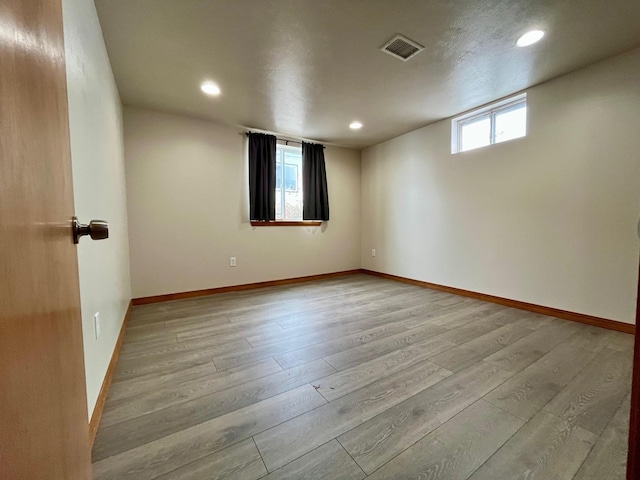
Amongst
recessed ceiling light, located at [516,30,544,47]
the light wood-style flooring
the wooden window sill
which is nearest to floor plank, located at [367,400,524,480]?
the light wood-style flooring

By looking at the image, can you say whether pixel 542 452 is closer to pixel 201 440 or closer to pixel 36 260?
pixel 201 440

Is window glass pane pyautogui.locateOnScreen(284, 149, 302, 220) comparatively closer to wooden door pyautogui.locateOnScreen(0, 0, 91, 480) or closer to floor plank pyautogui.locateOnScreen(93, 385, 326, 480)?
floor plank pyautogui.locateOnScreen(93, 385, 326, 480)

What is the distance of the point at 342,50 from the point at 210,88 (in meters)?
Answer: 1.39

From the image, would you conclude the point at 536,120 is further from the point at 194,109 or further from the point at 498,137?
the point at 194,109

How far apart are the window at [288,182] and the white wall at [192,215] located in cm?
29

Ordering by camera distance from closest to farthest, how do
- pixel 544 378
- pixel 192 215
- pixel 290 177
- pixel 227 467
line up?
1. pixel 227 467
2. pixel 544 378
3. pixel 192 215
4. pixel 290 177

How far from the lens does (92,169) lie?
143 cm

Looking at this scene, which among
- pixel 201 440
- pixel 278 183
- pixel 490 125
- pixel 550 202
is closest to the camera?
pixel 201 440

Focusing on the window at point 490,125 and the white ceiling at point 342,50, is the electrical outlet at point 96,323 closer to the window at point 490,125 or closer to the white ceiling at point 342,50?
the white ceiling at point 342,50

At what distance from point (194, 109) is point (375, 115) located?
2199 millimetres

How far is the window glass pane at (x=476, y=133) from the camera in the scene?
10.4 ft

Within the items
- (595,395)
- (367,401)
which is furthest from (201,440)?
(595,395)

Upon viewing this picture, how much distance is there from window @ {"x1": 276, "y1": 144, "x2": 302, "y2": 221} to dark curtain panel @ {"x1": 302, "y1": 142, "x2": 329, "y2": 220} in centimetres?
11

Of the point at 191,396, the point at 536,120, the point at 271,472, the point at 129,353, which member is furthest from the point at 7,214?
the point at 536,120
